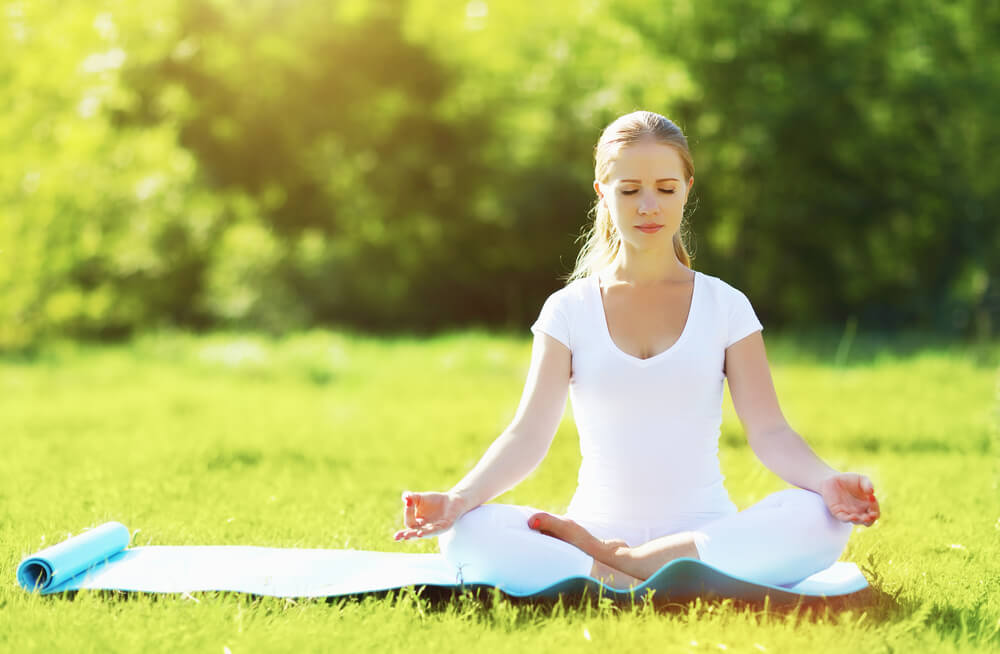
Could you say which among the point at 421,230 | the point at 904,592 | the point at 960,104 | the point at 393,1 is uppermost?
the point at 393,1

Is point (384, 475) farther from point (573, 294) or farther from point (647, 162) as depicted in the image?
point (647, 162)

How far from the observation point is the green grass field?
10.4ft

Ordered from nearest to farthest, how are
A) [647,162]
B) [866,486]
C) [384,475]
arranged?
[866,486] → [647,162] → [384,475]

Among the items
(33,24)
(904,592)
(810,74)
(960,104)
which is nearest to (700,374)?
(904,592)

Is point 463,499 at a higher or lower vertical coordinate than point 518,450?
lower

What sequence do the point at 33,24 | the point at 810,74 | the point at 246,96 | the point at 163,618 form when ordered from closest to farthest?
the point at 163,618 → the point at 33,24 → the point at 810,74 → the point at 246,96

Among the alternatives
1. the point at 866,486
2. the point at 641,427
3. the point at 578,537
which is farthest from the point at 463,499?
the point at 866,486

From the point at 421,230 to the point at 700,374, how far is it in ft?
47.6

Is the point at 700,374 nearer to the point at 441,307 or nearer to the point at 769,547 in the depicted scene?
the point at 769,547

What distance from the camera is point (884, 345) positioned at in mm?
13555

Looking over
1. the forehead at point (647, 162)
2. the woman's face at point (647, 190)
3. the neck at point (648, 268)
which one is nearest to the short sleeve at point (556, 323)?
the neck at point (648, 268)

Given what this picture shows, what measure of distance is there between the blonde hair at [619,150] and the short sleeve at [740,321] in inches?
12.0

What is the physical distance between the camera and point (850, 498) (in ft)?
10.9

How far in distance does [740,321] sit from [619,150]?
2.49 feet
